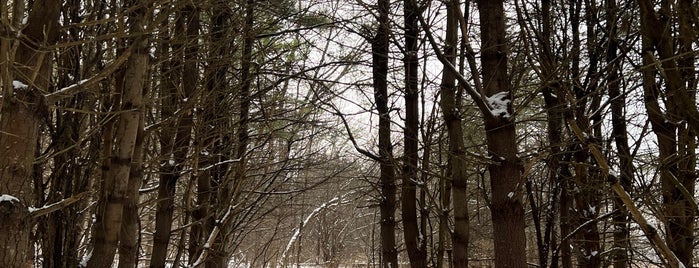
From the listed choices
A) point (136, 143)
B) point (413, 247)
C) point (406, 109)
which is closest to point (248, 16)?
point (136, 143)

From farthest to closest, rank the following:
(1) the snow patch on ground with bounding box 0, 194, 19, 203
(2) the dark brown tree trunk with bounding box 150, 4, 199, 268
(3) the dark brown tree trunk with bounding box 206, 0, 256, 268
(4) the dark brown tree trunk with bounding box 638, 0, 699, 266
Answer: (3) the dark brown tree trunk with bounding box 206, 0, 256, 268 < (2) the dark brown tree trunk with bounding box 150, 4, 199, 268 < (4) the dark brown tree trunk with bounding box 638, 0, 699, 266 < (1) the snow patch on ground with bounding box 0, 194, 19, 203

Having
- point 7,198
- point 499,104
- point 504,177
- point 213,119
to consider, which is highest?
point 213,119

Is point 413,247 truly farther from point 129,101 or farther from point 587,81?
point 129,101

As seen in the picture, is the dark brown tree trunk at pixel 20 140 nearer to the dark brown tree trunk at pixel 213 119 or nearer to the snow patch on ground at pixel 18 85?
the snow patch on ground at pixel 18 85

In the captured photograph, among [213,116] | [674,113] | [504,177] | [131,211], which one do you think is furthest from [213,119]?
[674,113]

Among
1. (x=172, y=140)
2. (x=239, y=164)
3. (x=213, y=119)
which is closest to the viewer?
(x=172, y=140)

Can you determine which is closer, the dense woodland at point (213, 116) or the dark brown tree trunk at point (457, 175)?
the dense woodland at point (213, 116)

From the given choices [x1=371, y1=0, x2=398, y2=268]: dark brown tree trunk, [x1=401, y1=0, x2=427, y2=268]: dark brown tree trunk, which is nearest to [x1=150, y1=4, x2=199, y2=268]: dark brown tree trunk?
[x1=401, y1=0, x2=427, y2=268]: dark brown tree trunk

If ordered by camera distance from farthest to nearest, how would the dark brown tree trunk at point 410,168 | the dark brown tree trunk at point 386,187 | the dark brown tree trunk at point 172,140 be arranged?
1. the dark brown tree trunk at point 386,187
2. the dark brown tree trunk at point 410,168
3. the dark brown tree trunk at point 172,140

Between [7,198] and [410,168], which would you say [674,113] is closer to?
[410,168]

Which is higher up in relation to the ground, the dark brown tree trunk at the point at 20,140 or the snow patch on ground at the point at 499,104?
the snow patch on ground at the point at 499,104

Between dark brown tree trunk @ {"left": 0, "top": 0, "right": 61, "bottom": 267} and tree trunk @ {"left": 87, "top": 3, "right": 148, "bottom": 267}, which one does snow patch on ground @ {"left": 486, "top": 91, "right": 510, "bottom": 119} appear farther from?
dark brown tree trunk @ {"left": 0, "top": 0, "right": 61, "bottom": 267}

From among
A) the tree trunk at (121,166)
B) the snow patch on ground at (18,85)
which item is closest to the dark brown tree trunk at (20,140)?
the snow patch on ground at (18,85)

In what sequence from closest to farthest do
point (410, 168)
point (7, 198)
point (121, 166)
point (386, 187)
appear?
1. point (7, 198)
2. point (121, 166)
3. point (410, 168)
4. point (386, 187)
